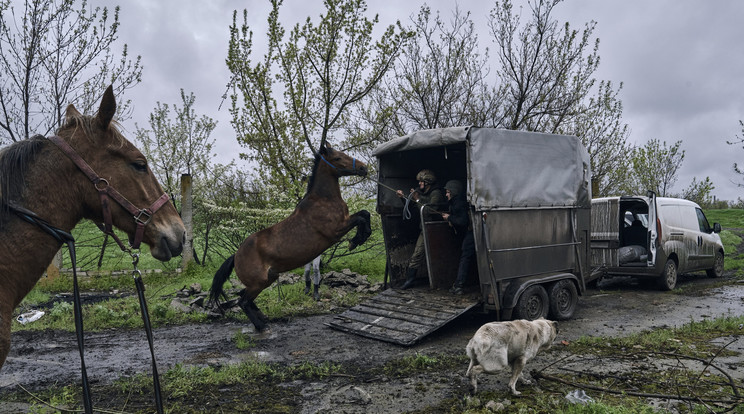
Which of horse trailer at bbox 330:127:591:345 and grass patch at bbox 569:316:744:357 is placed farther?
horse trailer at bbox 330:127:591:345

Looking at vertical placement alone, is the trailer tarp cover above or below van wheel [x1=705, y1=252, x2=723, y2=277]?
above

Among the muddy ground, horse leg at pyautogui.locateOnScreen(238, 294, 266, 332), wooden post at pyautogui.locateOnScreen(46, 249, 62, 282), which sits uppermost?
wooden post at pyautogui.locateOnScreen(46, 249, 62, 282)

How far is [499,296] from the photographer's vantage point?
270 inches

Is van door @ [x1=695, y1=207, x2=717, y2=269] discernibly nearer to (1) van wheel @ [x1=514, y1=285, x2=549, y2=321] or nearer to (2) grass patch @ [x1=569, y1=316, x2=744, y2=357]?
(2) grass patch @ [x1=569, y1=316, x2=744, y2=357]

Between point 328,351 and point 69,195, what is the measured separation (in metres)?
4.55

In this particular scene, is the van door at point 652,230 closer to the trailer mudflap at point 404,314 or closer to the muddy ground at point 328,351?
the muddy ground at point 328,351

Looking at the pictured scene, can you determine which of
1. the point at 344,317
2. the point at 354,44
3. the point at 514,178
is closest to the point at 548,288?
the point at 514,178

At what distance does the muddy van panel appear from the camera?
6777 millimetres

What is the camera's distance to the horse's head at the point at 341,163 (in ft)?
23.0

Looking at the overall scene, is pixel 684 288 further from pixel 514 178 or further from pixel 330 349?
pixel 330 349

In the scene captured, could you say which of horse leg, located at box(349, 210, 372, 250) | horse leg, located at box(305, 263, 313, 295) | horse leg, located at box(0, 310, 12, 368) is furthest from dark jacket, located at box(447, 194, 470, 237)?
horse leg, located at box(0, 310, 12, 368)

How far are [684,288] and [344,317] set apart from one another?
367 inches

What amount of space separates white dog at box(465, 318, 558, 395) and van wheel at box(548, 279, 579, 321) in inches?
128

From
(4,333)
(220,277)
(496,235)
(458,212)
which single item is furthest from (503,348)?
(220,277)
